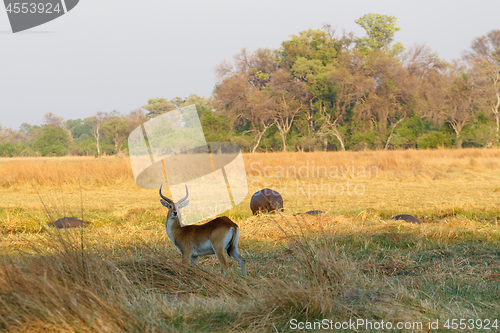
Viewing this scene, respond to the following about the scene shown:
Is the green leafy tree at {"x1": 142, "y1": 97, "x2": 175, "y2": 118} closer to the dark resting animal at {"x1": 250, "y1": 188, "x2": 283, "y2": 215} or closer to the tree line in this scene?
the tree line

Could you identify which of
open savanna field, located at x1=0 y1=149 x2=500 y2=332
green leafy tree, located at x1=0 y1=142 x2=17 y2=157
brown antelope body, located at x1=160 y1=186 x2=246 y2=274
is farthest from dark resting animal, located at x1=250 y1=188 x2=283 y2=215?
green leafy tree, located at x1=0 y1=142 x2=17 y2=157

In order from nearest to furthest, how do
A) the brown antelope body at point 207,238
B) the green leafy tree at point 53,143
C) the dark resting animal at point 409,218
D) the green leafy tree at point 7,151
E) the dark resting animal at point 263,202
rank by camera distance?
the brown antelope body at point 207,238 → the dark resting animal at point 409,218 → the dark resting animal at point 263,202 → the green leafy tree at point 7,151 → the green leafy tree at point 53,143

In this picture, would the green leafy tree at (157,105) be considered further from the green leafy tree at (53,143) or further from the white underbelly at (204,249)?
the white underbelly at (204,249)

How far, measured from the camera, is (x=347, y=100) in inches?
1646

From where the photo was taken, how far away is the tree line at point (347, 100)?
39.5 metres

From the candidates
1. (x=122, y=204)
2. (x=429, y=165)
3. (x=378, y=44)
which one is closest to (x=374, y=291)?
(x=122, y=204)

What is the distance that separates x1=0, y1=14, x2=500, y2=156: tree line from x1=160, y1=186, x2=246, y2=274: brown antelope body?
112 ft

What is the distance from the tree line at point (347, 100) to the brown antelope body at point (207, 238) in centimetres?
3417

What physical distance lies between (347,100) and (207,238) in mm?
39004

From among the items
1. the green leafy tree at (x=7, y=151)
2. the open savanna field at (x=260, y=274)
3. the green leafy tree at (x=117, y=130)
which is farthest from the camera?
the green leafy tree at (x=117, y=130)

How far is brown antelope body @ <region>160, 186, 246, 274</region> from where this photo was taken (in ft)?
15.2

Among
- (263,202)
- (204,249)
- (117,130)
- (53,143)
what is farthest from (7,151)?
(204,249)

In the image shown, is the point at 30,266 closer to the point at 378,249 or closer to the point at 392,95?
the point at 378,249

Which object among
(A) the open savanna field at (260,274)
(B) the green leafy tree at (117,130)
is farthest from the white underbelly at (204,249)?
(B) the green leafy tree at (117,130)
